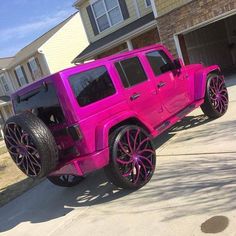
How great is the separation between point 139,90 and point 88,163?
→ 1.67 m

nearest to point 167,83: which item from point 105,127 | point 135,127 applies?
point 135,127

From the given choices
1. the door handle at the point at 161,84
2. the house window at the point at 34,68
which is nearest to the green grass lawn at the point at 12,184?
the door handle at the point at 161,84

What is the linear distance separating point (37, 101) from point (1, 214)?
2241mm

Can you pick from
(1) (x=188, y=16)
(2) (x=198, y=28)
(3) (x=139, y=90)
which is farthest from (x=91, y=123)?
(2) (x=198, y=28)

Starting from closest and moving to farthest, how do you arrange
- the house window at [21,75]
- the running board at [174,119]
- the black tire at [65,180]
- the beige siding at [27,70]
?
the running board at [174,119] < the black tire at [65,180] < the beige siding at [27,70] < the house window at [21,75]

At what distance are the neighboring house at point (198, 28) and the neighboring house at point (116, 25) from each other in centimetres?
167

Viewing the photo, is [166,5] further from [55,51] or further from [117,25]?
[55,51]

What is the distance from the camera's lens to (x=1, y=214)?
6387 millimetres

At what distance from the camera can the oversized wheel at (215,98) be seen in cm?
763

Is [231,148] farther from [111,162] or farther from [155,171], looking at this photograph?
[111,162]

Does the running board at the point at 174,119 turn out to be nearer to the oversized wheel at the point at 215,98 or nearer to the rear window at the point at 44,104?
the oversized wheel at the point at 215,98

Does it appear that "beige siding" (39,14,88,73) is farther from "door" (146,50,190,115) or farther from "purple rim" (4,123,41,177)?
"purple rim" (4,123,41,177)

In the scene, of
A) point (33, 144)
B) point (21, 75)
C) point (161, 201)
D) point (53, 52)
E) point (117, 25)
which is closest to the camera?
point (161, 201)

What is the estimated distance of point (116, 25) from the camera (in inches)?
774
